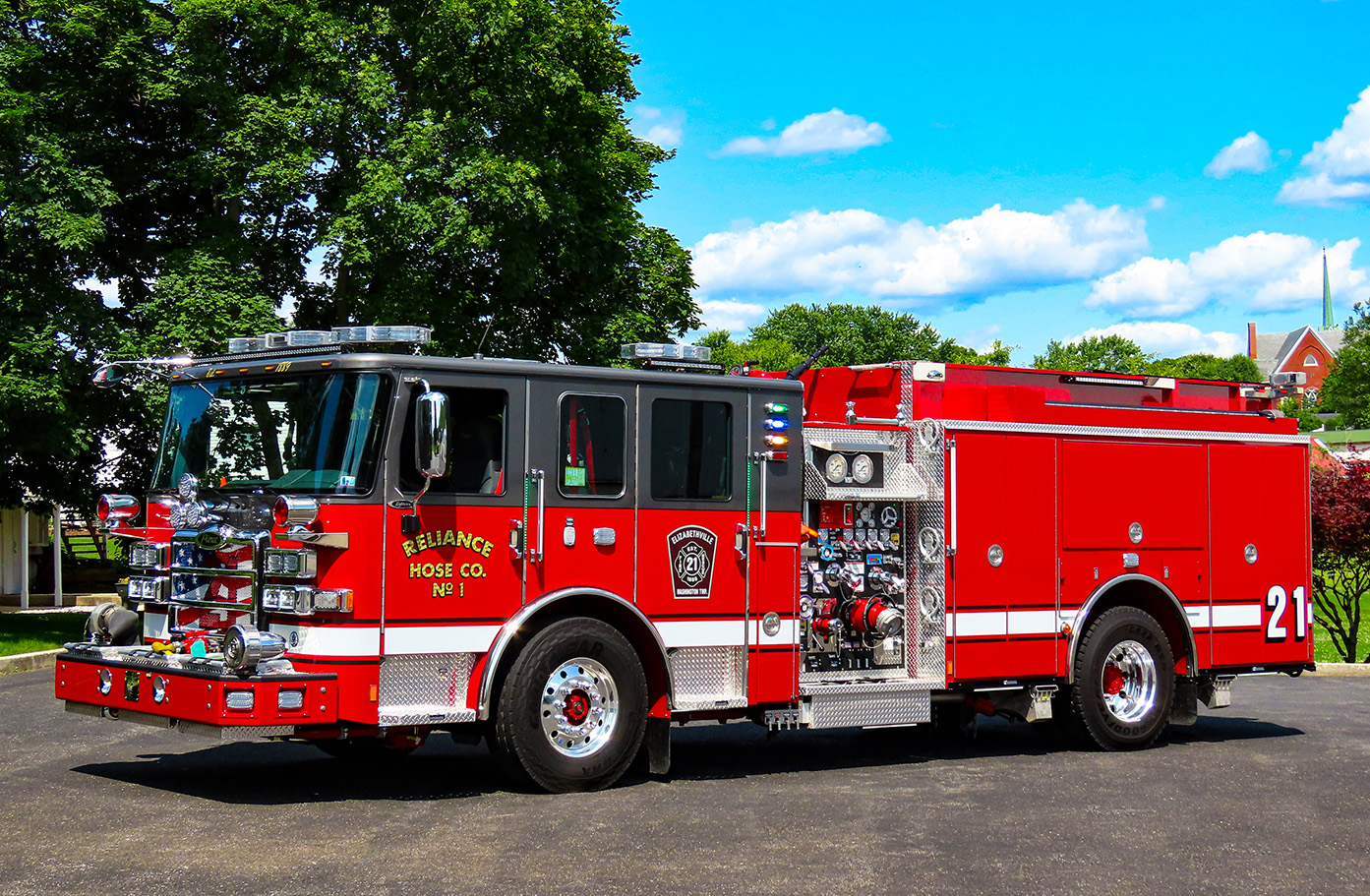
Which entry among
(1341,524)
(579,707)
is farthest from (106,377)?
(1341,524)

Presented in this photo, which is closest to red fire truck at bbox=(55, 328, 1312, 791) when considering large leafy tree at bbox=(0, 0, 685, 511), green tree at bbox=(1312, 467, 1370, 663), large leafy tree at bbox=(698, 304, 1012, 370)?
green tree at bbox=(1312, 467, 1370, 663)

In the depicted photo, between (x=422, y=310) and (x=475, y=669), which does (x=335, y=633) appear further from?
(x=422, y=310)

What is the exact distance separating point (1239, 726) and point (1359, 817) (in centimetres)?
484

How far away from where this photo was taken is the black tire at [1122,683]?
1173 centimetres

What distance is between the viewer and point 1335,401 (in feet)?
342

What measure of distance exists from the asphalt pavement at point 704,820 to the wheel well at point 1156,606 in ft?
2.65

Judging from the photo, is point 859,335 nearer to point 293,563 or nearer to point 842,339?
point 842,339

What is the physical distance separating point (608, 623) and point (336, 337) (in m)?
2.49

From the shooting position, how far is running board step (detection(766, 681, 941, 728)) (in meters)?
10.4

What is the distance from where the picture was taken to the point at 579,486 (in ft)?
31.0

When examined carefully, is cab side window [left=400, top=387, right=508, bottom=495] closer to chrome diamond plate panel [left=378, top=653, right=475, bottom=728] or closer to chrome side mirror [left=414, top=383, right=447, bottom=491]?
chrome side mirror [left=414, top=383, right=447, bottom=491]

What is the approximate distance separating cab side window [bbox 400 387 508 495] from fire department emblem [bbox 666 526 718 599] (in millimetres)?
1326

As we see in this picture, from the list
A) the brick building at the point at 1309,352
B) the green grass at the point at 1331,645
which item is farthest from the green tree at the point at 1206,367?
the green grass at the point at 1331,645

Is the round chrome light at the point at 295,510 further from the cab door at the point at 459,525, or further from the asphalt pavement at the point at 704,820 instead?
the asphalt pavement at the point at 704,820
